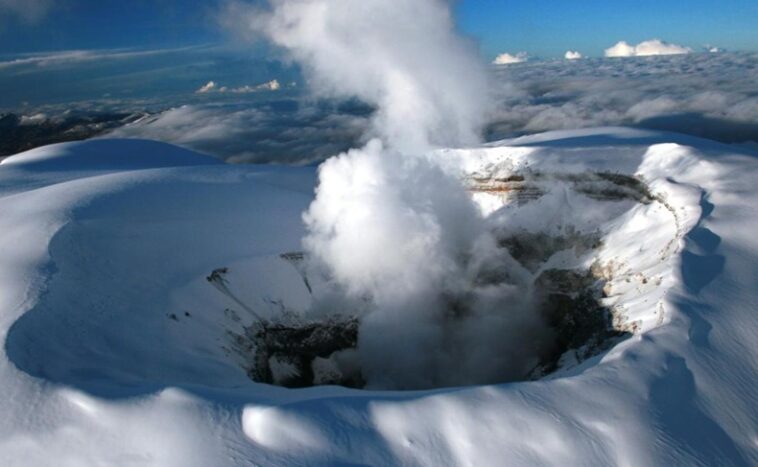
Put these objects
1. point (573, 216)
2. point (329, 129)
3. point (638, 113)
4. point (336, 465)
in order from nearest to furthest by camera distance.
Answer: point (336, 465) < point (573, 216) < point (638, 113) < point (329, 129)

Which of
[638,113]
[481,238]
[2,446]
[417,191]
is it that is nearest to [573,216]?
[481,238]

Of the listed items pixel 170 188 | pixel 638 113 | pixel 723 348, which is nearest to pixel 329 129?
pixel 638 113

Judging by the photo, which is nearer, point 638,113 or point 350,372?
point 350,372

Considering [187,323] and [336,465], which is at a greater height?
[336,465]

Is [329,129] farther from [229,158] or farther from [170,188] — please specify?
[170,188]

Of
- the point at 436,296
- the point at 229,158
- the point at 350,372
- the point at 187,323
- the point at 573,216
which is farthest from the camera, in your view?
the point at 229,158

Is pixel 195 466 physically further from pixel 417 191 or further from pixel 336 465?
pixel 417 191
